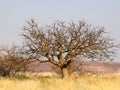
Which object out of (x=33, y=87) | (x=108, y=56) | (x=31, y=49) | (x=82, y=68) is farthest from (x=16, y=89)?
(x=82, y=68)

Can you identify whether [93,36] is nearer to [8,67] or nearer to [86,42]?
[86,42]

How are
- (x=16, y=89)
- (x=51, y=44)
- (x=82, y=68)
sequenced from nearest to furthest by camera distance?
(x=16, y=89) < (x=51, y=44) < (x=82, y=68)

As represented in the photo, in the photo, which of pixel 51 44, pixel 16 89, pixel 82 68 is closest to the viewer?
pixel 16 89

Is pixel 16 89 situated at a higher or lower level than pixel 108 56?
lower

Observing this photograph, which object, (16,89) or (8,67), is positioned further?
(8,67)

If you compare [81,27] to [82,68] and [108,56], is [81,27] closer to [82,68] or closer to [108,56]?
[108,56]

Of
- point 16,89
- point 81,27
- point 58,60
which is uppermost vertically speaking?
point 81,27

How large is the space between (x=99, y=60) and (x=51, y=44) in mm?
3129

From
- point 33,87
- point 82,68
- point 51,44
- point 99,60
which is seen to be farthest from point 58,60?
point 33,87

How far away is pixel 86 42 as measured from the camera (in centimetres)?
2353

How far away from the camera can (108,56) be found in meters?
23.9

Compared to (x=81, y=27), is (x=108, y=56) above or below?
below

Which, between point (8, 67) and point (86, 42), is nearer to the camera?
point (86, 42)

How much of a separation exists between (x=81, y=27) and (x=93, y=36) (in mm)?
915
